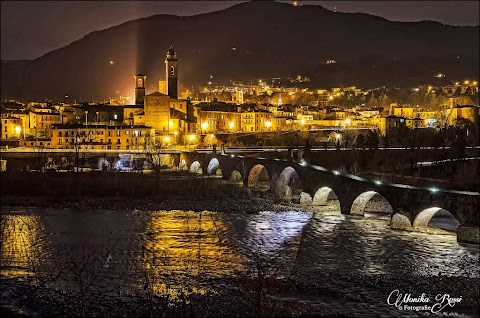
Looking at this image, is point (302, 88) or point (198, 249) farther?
point (302, 88)

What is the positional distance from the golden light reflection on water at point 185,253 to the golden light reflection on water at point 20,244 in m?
4.11

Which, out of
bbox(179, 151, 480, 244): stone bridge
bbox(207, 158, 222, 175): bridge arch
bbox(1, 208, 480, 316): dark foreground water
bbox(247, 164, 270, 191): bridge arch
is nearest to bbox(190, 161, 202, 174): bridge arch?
bbox(207, 158, 222, 175): bridge arch

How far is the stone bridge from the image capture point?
26.5 meters

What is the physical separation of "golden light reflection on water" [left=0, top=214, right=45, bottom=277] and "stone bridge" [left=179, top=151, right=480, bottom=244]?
1568 cm

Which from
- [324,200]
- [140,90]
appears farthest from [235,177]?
[140,90]

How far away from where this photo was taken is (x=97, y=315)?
650 inches

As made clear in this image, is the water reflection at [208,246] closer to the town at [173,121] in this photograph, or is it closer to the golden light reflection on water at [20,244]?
the golden light reflection on water at [20,244]

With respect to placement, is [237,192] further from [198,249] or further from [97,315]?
[97,315]

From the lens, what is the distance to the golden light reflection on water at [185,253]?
65.7 ft

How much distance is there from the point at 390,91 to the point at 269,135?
275 feet

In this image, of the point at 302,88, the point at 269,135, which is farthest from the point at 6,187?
the point at 302,88

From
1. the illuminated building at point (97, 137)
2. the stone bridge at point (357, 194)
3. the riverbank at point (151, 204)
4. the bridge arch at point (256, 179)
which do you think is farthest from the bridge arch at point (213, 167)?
the illuminated building at point (97, 137)

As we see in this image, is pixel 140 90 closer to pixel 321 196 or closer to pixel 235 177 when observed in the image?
pixel 235 177

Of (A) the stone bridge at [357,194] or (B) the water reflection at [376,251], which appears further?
(A) the stone bridge at [357,194]
